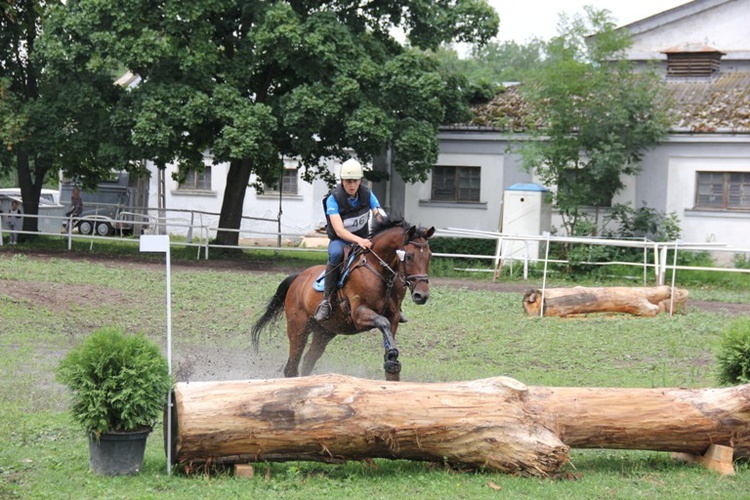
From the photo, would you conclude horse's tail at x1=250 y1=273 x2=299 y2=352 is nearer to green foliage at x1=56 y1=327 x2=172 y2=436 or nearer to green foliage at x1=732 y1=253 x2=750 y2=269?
green foliage at x1=56 y1=327 x2=172 y2=436

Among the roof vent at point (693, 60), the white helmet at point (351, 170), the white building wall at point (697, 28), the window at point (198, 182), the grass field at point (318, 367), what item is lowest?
the grass field at point (318, 367)

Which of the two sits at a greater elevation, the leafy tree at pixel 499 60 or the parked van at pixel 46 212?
the leafy tree at pixel 499 60

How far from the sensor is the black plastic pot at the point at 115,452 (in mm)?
7027

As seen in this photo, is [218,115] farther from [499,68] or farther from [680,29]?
[499,68]

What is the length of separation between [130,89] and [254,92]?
10.9ft

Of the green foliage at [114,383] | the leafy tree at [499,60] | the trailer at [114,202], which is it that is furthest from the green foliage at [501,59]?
the green foliage at [114,383]

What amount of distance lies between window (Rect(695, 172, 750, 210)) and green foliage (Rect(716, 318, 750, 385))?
19.9 meters

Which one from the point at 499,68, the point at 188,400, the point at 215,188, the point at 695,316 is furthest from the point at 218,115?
the point at 499,68

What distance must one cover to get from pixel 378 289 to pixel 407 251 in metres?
0.50

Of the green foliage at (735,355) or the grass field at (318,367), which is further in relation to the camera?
the green foliage at (735,355)

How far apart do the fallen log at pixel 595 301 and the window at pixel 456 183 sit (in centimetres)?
1366

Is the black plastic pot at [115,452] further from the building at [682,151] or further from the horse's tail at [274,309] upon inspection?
the building at [682,151]

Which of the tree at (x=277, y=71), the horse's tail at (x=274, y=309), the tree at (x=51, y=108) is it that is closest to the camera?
the horse's tail at (x=274, y=309)

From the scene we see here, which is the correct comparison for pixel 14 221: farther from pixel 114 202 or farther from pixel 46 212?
pixel 114 202
